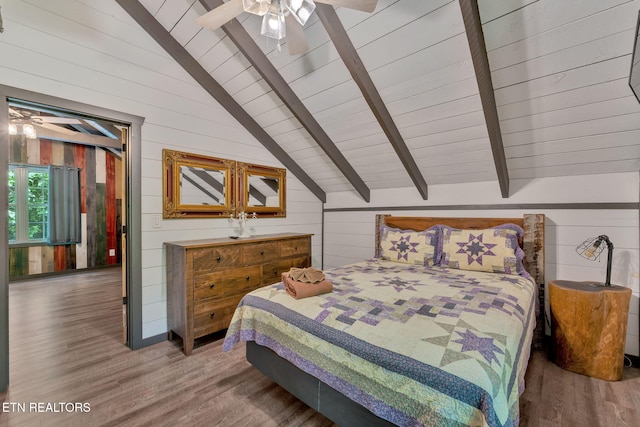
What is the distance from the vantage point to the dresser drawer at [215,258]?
239 centimetres

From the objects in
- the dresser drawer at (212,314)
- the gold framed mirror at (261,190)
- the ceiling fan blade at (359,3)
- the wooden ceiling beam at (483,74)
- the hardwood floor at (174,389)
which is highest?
the ceiling fan blade at (359,3)

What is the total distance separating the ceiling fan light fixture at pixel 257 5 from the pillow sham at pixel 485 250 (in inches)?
98.7

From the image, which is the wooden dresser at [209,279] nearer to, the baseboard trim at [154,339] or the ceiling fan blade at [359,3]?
the baseboard trim at [154,339]

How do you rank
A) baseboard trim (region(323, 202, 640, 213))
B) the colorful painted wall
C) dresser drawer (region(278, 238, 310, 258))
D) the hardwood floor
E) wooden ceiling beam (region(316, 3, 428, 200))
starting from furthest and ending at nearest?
the colorful painted wall, dresser drawer (region(278, 238, 310, 258)), baseboard trim (region(323, 202, 640, 213)), wooden ceiling beam (region(316, 3, 428, 200)), the hardwood floor

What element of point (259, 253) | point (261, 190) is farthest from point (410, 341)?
point (261, 190)

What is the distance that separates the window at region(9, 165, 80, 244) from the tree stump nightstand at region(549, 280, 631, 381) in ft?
24.1

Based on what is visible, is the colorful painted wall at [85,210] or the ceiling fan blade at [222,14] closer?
the ceiling fan blade at [222,14]

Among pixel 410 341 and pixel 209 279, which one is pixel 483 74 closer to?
pixel 410 341

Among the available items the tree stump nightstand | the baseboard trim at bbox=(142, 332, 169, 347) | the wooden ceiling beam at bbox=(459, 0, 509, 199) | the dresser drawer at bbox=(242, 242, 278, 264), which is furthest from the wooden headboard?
the baseboard trim at bbox=(142, 332, 169, 347)

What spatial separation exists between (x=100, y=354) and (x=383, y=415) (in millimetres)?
2477

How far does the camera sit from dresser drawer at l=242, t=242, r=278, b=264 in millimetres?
2746

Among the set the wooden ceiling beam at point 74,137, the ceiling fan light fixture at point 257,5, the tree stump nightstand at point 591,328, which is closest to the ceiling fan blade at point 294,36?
the ceiling fan light fixture at point 257,5

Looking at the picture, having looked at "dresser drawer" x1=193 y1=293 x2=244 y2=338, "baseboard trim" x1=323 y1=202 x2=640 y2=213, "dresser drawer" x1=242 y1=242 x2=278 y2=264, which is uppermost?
"baseboard trim" x1=323 y1=202 x2=640 y2=213

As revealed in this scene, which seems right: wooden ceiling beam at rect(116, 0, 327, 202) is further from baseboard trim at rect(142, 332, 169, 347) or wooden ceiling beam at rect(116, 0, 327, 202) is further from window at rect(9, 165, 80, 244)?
window at rect(9, 165, 80, 244)
